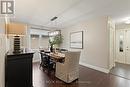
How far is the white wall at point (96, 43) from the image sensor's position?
440 cm

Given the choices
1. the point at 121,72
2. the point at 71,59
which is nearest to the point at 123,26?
the point at 121,72

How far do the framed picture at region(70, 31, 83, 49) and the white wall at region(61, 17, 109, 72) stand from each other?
0.84ft

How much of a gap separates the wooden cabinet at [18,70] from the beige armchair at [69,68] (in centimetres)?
120

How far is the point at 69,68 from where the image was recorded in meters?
3.13

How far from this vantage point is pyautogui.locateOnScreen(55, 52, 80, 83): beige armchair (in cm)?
309

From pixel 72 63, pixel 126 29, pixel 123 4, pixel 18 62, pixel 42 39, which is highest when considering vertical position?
pixel 123 4

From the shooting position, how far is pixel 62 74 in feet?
10.9

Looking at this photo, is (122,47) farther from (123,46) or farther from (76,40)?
(76,40)

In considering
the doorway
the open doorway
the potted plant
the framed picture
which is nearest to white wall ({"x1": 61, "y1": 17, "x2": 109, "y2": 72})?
the framed picture

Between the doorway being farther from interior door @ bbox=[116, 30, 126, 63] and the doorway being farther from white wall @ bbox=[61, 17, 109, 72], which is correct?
white wall @ bbox=[61, 17, 109, 72]

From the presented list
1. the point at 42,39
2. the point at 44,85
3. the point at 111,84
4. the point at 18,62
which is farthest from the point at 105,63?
the point at 42,39

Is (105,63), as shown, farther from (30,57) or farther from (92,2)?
(30,57)

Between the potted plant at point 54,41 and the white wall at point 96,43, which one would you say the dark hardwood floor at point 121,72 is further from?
the potted plant at point 54,41

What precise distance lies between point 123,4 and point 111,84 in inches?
104
